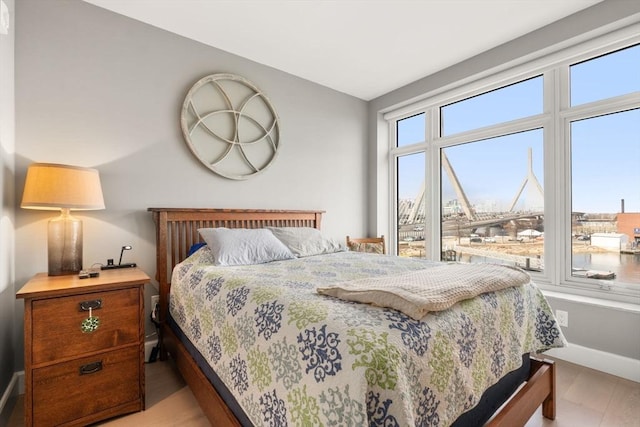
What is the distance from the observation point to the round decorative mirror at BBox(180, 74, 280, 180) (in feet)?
8.41

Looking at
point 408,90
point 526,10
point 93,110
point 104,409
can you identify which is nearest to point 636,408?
point 526,10

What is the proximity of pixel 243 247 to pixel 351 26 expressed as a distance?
1915 mm

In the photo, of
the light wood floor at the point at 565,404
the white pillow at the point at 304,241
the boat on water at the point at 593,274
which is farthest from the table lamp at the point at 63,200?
the boat on water at the point at 593,274

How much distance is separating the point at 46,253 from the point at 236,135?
1609 millimetres

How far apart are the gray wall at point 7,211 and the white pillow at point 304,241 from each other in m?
1.65

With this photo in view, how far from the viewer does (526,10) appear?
2230 mm

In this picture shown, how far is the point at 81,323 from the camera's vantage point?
1.55 meters

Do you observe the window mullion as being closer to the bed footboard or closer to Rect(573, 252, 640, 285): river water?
Rect(573, 252, 640, 285): river water

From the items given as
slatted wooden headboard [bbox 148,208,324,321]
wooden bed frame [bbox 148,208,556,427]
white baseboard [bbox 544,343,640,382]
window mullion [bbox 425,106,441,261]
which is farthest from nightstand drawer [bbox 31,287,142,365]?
window mullion [bbox 425,106,441,261]

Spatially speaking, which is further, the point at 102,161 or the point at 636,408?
the point at 102,161

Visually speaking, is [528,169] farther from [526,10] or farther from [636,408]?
[636,408]

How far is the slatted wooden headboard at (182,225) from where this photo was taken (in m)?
2.28

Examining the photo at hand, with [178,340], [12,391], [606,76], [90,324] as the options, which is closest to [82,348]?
[90,324]

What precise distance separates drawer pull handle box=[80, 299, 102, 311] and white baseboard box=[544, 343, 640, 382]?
2.76 metres
